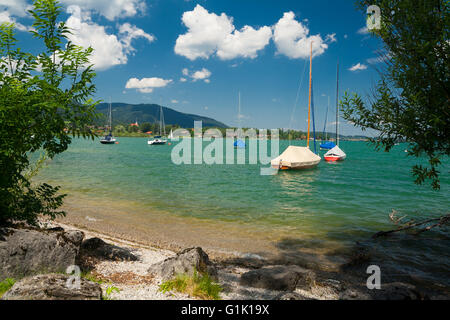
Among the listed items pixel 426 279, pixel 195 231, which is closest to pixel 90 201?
pixel 195 231

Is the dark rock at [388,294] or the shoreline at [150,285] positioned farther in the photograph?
the shoreline at [150,285]

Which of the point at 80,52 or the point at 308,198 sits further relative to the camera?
the point at 308,198

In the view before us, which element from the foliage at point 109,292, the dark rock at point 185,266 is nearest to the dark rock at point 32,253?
the foliage at point 109,292

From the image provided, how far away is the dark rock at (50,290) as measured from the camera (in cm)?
381

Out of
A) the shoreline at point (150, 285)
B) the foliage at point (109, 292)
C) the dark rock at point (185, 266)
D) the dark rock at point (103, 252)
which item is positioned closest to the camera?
the foliage at point (109, 292)

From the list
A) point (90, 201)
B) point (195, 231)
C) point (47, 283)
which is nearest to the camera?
point (47, 283)

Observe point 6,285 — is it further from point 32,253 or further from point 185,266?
point 185,266

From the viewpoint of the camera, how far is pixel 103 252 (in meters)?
7.53

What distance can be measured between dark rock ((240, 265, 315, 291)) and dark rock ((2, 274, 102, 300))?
11.8 feet

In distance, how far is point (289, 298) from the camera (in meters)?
4.53

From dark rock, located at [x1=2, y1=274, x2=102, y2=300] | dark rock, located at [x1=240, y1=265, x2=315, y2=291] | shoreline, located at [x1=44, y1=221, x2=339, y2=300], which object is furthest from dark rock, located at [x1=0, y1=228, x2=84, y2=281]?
dark rock, located at [x1=240, y1=265, x2=315, y2=291]

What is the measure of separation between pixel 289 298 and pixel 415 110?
471 cm

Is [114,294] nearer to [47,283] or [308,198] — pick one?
[47,283]

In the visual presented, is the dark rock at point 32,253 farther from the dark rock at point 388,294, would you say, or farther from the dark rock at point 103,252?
the dark rock at point 388,294
